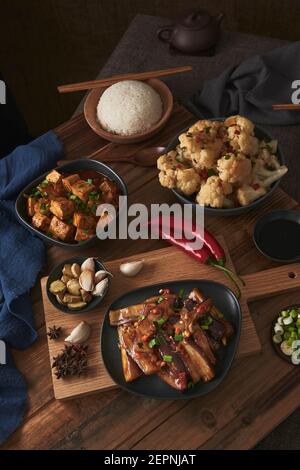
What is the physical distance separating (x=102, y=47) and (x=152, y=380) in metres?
2.35

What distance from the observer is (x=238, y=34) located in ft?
8.33

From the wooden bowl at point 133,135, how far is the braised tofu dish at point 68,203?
0.25 m

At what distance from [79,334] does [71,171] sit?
63cm

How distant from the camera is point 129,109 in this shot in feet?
6.42

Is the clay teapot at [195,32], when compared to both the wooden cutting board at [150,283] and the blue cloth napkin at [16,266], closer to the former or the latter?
the blue cloth napkin at [16,266]

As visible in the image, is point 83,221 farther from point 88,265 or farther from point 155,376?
point 155,376

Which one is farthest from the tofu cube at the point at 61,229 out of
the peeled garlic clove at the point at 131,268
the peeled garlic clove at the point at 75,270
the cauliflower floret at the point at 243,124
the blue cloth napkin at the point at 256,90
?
the blue cloth napkin at the point at 256,90

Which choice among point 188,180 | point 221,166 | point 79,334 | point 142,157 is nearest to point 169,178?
point 188,180

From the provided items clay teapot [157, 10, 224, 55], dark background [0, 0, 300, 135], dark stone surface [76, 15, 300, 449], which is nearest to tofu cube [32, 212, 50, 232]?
dark stone surface [76, 15, 300, 449]

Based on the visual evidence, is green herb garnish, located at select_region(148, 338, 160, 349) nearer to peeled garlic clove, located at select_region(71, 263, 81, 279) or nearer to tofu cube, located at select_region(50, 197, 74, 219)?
peeled garlic clove, located at select_region(71, 263, 81, 279)

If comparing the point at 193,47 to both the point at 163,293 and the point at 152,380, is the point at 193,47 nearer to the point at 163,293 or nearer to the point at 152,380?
the point at 163,293

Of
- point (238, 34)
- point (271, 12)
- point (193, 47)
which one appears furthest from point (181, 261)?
point (271, 12)

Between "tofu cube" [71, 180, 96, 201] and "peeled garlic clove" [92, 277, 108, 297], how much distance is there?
306 mm
